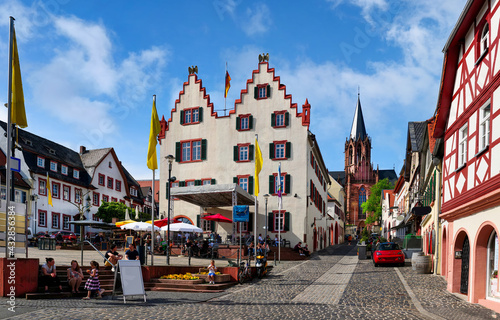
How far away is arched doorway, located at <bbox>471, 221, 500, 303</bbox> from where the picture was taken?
1347 centimetres

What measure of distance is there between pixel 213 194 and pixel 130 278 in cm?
1958

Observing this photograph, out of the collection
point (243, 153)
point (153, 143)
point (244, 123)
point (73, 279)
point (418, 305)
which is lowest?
point (418, 305)

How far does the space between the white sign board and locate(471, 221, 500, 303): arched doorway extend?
8.89 metres

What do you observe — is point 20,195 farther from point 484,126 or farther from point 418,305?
point 484,126

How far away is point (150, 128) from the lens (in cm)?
2009

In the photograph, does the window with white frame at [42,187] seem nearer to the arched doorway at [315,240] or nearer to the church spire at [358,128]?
the arched doorway at [315,240]

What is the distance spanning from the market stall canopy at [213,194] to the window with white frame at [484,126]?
18606mm

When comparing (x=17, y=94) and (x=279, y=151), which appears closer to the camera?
(x=17, y=94)

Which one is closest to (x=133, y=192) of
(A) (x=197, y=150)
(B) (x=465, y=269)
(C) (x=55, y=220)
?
(C) (x=55, y=220)

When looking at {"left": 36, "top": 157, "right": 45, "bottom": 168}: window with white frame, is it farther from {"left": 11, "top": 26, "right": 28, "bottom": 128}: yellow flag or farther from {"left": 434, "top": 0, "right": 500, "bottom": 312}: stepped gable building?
{"left": 434, "top": 0, "right": 500, "bottom": 312}: stepped gable building

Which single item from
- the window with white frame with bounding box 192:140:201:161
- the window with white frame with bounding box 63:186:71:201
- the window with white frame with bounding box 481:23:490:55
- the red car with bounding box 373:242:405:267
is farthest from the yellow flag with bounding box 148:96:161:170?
the window with white frame with bounding box 63:186:71:201

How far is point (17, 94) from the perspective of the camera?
14.2 m

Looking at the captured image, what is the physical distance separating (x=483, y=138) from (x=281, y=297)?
7.25 m

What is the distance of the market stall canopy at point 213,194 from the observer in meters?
32.1
